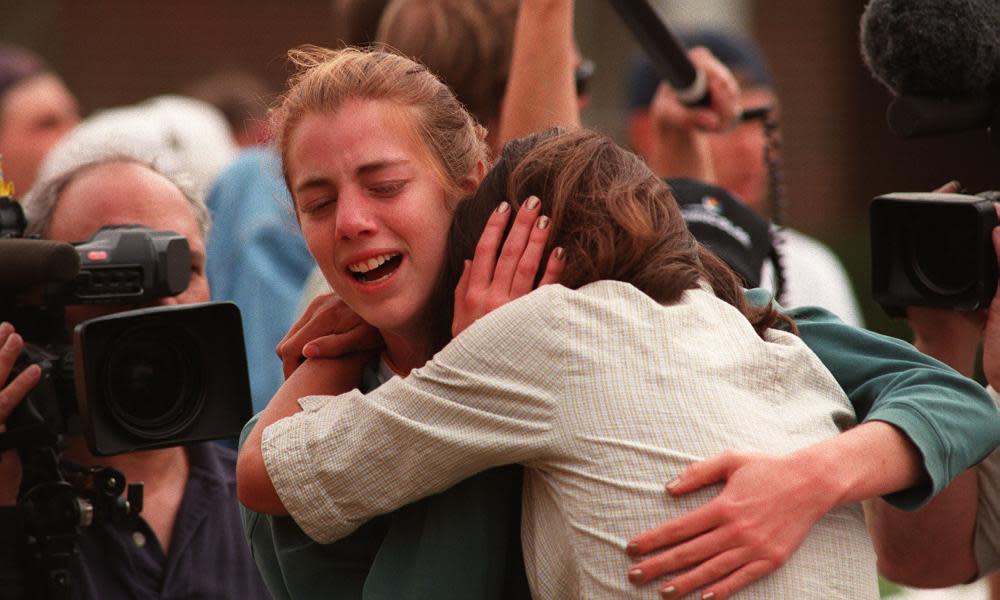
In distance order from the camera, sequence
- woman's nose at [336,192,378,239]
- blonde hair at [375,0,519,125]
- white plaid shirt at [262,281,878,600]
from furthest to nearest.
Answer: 1. blonde hair at [375,0,519,125]
2. woman's nose at [336,192,378,239]
3. white plaid shirt at [262,281,878,600]

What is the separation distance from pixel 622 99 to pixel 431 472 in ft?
31.7

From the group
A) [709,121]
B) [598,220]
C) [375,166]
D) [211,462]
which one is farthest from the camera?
[709,121]

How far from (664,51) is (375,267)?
1.22 m

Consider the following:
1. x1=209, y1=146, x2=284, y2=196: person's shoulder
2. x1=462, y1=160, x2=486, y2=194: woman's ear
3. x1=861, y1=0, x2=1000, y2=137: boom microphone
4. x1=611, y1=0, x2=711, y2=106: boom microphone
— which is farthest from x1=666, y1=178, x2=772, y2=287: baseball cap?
x1=209, y1=146, x2=284, y2=196: person's shoulder

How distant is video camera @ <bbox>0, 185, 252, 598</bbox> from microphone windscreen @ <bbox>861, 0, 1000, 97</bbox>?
1.20 metres

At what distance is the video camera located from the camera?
2.58 metres

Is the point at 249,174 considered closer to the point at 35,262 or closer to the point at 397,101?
the point at 35,262

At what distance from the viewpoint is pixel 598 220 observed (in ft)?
7.27

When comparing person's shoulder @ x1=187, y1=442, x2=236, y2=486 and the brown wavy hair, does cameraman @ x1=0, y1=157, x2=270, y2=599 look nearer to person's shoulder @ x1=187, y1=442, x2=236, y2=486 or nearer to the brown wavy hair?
person's shoulder @ x1=187, y1=442, x2=236, y2=486

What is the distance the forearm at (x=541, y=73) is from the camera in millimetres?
3088

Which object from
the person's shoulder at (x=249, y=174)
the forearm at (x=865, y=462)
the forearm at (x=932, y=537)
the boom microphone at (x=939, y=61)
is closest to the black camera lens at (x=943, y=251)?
the boom microphone at (x=939, y=61)

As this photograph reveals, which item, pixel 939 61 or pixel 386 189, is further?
pixel 939 61

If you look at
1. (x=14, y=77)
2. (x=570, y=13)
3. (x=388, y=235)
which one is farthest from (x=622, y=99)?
(x=388, y=235)

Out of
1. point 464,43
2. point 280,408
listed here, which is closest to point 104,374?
point 280,408
